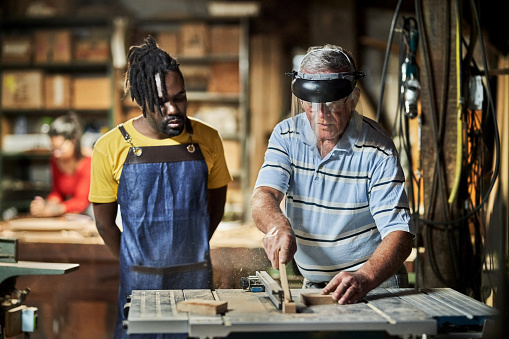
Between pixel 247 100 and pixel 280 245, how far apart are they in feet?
14.0

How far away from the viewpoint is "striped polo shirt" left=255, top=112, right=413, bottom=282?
7.45ft

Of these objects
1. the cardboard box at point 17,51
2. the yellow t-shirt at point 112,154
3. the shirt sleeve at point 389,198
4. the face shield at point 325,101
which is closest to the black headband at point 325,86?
the face shield at point 325,101

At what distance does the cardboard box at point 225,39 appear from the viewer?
20.4 feet

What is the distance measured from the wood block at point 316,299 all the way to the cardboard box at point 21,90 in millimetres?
5169

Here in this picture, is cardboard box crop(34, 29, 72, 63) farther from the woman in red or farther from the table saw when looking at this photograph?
the table saw

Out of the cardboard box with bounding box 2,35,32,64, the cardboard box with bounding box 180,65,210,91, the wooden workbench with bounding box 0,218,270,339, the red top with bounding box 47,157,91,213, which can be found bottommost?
the wooden workbench with bounding box 0,218,270,339

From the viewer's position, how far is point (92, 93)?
6.37 m

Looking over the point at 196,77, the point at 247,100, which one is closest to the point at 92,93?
the point at 196,77

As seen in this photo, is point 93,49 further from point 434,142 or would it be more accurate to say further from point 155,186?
point 434,142

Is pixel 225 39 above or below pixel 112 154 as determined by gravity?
above

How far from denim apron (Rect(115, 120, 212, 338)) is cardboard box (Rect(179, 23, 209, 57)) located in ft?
12.1

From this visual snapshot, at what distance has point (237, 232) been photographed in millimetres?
4156

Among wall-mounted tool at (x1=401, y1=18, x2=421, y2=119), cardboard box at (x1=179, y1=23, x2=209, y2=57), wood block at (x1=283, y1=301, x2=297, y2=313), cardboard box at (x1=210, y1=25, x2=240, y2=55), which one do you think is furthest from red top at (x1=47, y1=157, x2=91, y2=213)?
wood block at (x1=283, y1=301, x2=297, y2=313)

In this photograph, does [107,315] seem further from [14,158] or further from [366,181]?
[14,158]
